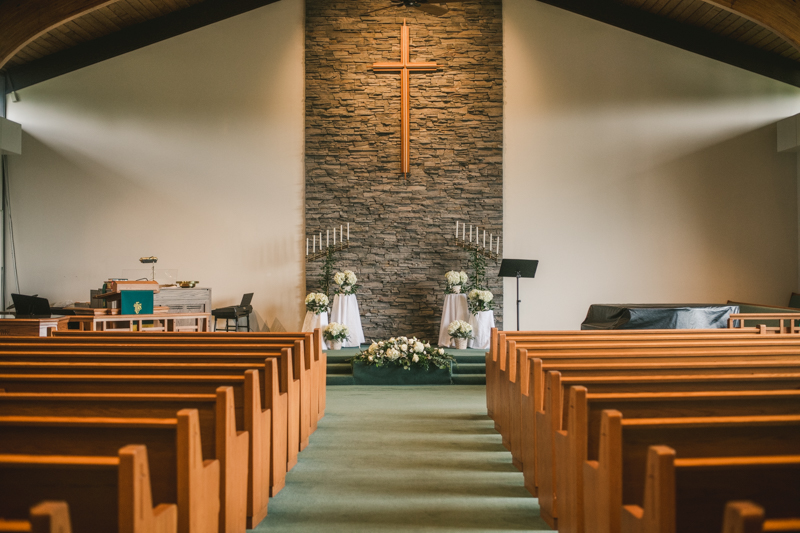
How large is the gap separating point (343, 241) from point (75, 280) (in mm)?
4115

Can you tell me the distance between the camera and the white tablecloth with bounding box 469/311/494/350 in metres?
6.91

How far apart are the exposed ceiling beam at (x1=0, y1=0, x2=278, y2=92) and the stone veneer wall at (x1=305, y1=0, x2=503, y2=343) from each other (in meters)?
1.56

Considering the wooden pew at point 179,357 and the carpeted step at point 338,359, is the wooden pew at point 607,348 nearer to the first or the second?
the wooden pew at point 179,357

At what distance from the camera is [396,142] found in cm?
791

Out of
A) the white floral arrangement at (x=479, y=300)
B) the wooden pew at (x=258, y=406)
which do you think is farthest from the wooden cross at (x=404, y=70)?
the wooden pew at (x=258, y=406)

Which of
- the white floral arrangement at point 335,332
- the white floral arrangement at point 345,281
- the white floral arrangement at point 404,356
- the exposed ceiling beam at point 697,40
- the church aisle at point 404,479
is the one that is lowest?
the church aisle at point 404,479

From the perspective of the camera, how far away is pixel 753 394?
169cm

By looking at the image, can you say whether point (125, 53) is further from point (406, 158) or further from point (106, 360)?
point (106, 360)

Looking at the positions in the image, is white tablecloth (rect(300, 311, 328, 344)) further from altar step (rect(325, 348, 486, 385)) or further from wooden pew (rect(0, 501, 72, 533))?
wooden pew (rect(0, 501, 72, 533))

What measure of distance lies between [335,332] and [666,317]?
3.85 metres

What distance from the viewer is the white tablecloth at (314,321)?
7.04 m

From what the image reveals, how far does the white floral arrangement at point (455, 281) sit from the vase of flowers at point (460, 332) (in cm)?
65

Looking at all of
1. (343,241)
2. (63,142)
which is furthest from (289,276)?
(63,142)

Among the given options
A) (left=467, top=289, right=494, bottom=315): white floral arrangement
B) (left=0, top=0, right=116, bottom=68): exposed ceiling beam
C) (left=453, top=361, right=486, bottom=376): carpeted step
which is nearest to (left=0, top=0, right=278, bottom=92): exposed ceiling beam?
(left=0, top=0, right=116, bottom=68): exposed ceiling beam
